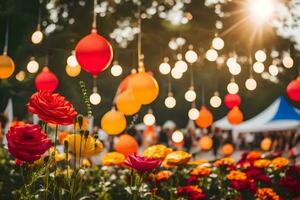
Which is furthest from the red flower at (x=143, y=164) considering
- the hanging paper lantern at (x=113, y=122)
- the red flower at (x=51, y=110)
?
the hanging paper lantern at (x=113, y=122)

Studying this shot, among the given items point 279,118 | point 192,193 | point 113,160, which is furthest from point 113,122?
point 279,118

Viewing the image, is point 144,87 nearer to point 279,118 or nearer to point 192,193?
point 192,193

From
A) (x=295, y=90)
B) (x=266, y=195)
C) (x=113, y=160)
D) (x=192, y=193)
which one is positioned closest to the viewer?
(x=192, y=193)

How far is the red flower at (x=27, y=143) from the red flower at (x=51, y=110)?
0.05 meters

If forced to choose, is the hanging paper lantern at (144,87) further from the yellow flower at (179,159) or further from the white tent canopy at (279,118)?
the white tent canopy at (279,118)

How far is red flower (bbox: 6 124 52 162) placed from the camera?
1471 mm

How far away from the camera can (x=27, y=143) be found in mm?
1479

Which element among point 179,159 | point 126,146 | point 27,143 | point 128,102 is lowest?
point 126,146

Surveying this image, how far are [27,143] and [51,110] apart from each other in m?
0.13

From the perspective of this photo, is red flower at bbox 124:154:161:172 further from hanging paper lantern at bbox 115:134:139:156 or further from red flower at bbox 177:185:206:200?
hanging paper lantern at bbox 115:134:139:156

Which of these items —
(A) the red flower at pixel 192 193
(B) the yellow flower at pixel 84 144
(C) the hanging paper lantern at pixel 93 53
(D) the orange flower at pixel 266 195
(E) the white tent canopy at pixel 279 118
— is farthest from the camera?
(E) the white tent canopy at pixel 279 118

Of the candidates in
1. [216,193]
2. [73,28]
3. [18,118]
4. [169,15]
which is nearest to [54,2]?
[73,28]

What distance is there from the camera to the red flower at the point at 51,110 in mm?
1532

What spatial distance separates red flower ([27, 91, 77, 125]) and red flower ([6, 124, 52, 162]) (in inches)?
2.1
